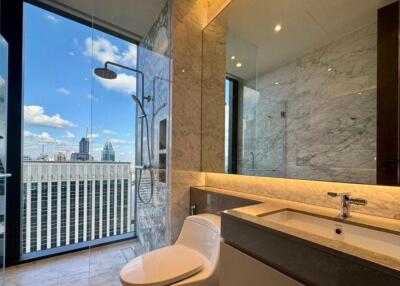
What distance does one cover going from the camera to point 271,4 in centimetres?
166

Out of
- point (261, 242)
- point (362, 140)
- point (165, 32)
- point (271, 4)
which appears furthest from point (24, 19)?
point (362, 140)

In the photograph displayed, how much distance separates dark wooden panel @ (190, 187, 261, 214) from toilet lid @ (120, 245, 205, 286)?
38 centimetres

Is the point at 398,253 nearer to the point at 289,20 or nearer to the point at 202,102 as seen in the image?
the point at 289,20

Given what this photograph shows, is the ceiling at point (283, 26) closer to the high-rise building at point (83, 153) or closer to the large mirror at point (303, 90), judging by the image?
the large mirror at point (303, 90)

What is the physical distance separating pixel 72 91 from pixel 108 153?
2.69ft

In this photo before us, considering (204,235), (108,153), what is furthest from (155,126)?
(204,235)

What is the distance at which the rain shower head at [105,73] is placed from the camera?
220 cm

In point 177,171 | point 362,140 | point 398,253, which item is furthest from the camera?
point 177,171

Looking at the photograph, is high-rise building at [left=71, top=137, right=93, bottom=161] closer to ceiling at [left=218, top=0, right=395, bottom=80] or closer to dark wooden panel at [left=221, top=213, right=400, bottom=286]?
ceiling at [left=218, top=0, right=395, bottom=80]

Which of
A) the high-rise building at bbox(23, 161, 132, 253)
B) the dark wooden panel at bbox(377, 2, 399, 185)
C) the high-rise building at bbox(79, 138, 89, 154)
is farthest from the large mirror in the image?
the high-rise building at bbox(79, 138, 89, 154)

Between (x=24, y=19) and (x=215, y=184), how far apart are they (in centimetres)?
258

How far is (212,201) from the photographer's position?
1809 mm

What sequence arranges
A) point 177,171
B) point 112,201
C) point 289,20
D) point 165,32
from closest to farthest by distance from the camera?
point 289,20, point 177,171, point 165,32, point 112,201

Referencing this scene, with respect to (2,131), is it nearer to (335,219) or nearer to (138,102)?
(138,102)
